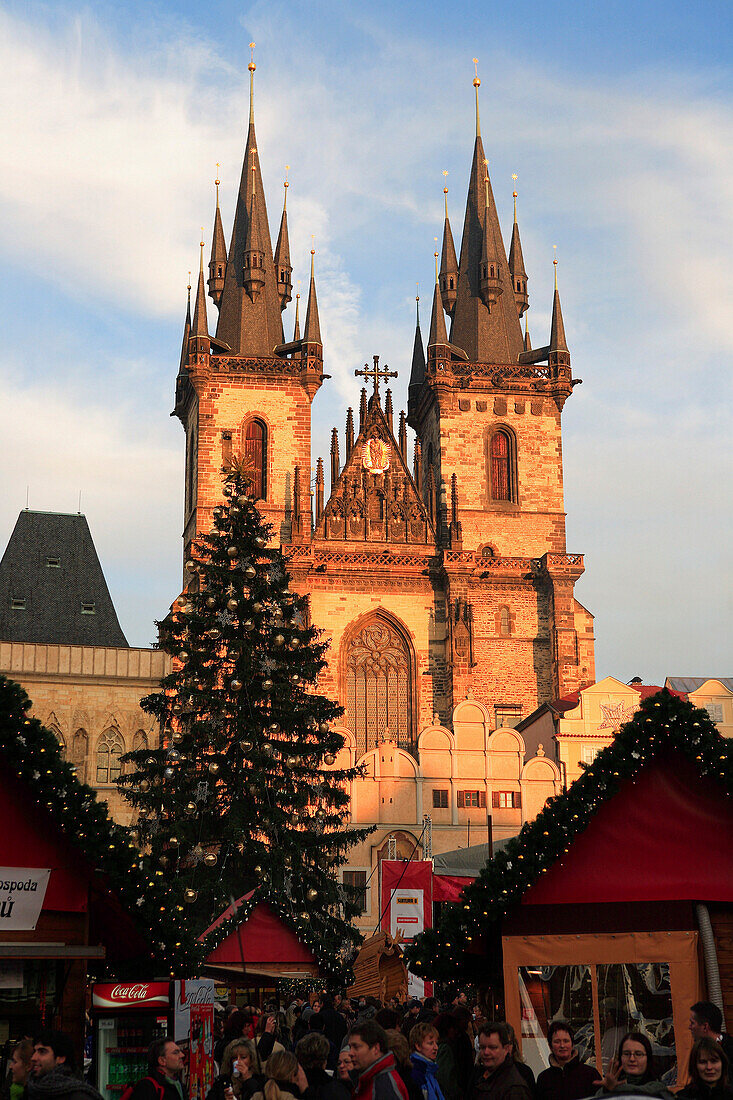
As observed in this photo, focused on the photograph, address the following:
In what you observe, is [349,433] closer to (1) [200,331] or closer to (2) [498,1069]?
(1) [200,331]

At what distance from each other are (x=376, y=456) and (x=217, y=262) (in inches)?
410

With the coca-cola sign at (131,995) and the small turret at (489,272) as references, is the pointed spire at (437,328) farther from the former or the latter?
the coca-cola sign at (131,995)

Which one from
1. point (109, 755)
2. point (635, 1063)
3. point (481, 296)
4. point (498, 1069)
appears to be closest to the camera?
point (635, 1063)

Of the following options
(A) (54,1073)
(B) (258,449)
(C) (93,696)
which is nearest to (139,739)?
(C) (93,696)

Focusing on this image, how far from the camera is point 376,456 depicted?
4878cm

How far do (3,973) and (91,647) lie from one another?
28.9 m

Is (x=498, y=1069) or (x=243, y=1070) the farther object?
(x=243, y=1070)

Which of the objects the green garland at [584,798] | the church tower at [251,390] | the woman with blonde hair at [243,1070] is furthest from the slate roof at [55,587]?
the woman with blonde hair at [243,1070]

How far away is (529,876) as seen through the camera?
406 inches

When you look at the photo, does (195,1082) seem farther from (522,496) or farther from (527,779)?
(522,496)

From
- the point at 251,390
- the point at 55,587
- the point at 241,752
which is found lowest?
the point at 241,752

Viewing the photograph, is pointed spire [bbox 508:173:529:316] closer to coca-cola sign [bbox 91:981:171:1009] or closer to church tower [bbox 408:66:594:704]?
church tower [bbox 408:66:594:704]

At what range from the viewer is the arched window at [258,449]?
157 feet

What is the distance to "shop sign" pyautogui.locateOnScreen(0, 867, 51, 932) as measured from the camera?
10055 mm
